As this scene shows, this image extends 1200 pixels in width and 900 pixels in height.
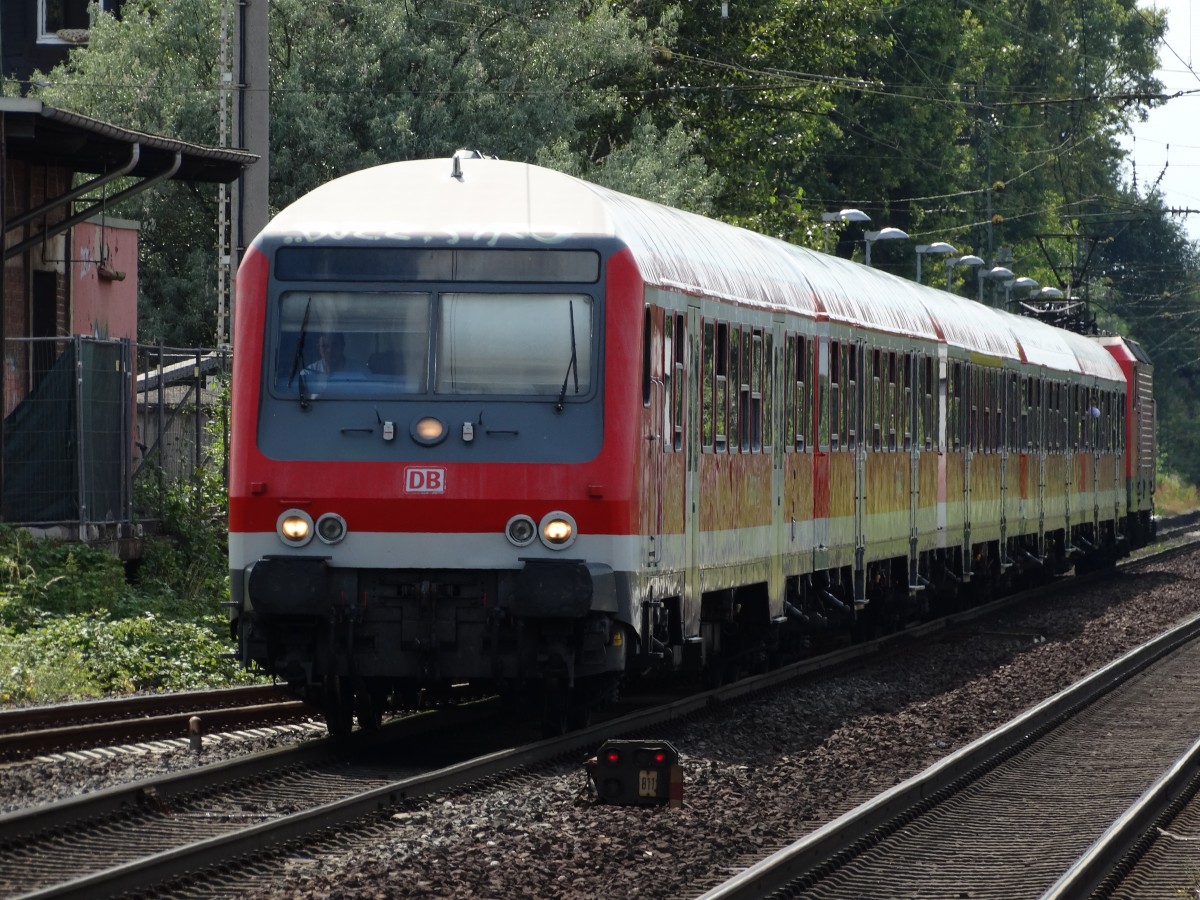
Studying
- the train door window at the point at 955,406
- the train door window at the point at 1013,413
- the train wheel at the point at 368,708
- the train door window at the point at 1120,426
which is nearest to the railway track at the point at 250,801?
the train wheel at the point at 368,708

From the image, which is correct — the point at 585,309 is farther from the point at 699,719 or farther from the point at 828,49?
the point at 828,49

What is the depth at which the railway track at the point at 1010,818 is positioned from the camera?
8836 millimetres

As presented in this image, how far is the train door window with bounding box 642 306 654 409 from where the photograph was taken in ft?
39.1

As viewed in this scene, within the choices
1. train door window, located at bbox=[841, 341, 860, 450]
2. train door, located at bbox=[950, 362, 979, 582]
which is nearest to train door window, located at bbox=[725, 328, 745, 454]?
train door window, located at bbox=[841, 341, 860, 450]

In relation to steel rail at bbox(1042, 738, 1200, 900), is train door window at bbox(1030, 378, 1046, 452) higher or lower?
higher

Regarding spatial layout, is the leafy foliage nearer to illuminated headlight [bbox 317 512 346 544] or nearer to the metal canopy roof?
the metal canopy roof

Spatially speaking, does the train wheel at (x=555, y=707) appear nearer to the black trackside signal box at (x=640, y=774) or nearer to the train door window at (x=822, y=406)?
the black trackside signal box at (x=640, y=774)

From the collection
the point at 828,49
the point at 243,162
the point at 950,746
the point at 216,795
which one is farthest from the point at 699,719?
the point at 828,49

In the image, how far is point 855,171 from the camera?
6359 cm

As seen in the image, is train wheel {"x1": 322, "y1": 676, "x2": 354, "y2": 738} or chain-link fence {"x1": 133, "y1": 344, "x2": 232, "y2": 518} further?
chain-link fence {"x1": 133, "y1": 344, "x2": 232, "y2": 518}

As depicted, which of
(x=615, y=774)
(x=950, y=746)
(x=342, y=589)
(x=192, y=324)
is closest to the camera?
(x=615, y=774)

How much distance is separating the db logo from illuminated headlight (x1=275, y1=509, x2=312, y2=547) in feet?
1.81

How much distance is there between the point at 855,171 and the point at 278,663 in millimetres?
53554

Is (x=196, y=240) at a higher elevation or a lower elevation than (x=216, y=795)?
higher
